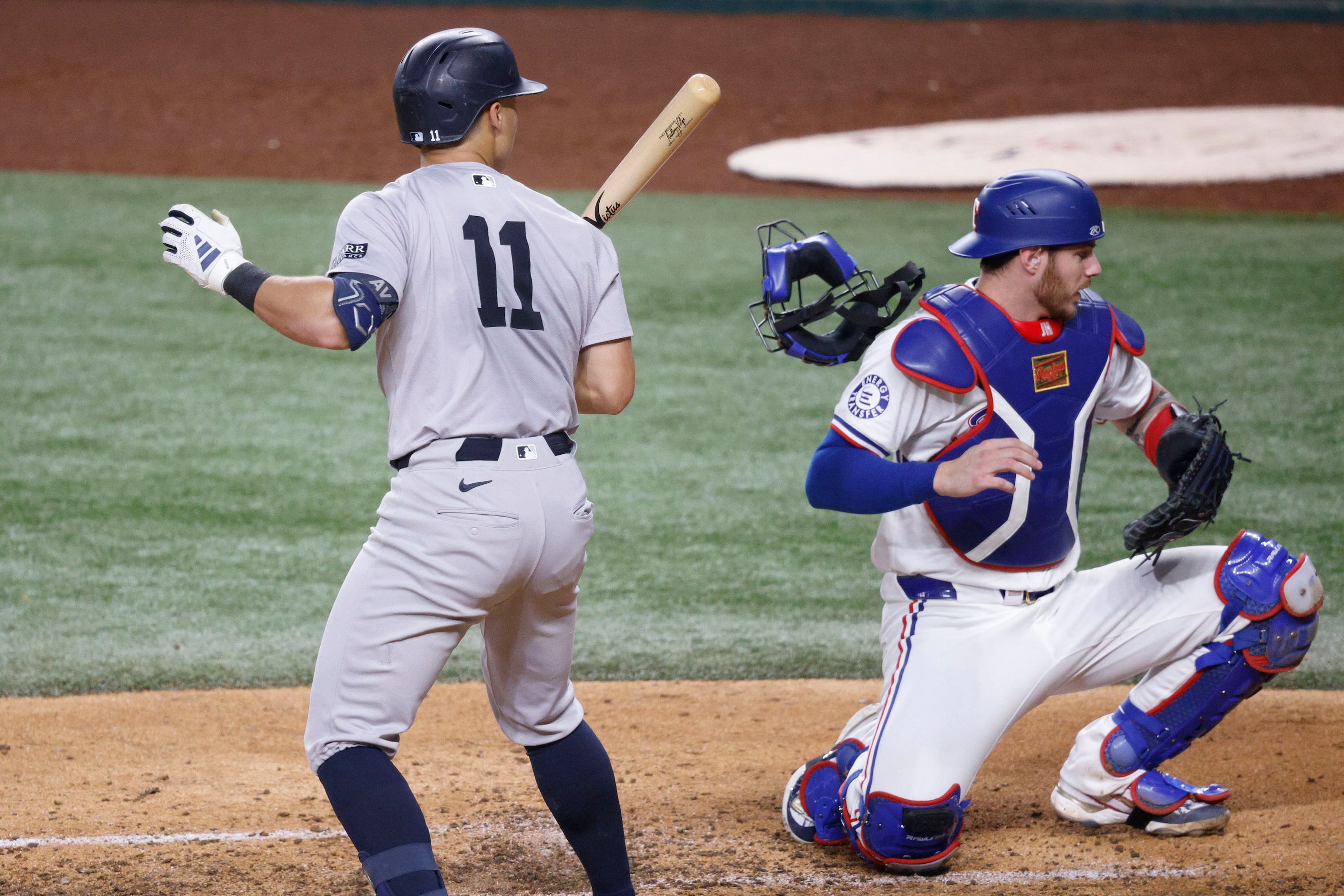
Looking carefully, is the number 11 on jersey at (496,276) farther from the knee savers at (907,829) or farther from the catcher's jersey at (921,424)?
the knee savers at (907,829)

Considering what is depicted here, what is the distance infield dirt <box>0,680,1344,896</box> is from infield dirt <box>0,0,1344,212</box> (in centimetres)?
960

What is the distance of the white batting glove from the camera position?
106 inches

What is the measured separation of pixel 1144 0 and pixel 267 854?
1802 centimetres

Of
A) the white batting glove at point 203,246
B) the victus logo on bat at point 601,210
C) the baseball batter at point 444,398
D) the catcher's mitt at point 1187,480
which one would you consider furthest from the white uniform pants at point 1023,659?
the white batting glove at point 203,246

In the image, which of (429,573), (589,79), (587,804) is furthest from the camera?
(589,79)

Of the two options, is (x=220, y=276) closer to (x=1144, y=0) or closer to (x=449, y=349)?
(x=449, y=349)

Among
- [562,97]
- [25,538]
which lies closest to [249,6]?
[562,97]

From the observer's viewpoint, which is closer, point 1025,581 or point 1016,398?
point 1016,398

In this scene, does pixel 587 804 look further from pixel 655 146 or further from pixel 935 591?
pixel 655 146

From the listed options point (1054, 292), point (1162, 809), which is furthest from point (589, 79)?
point (1162, 809)

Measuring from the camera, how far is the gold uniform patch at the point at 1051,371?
335 cm

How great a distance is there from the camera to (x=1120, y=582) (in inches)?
139

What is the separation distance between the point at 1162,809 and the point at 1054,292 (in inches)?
51.3

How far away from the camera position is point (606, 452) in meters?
7.48
